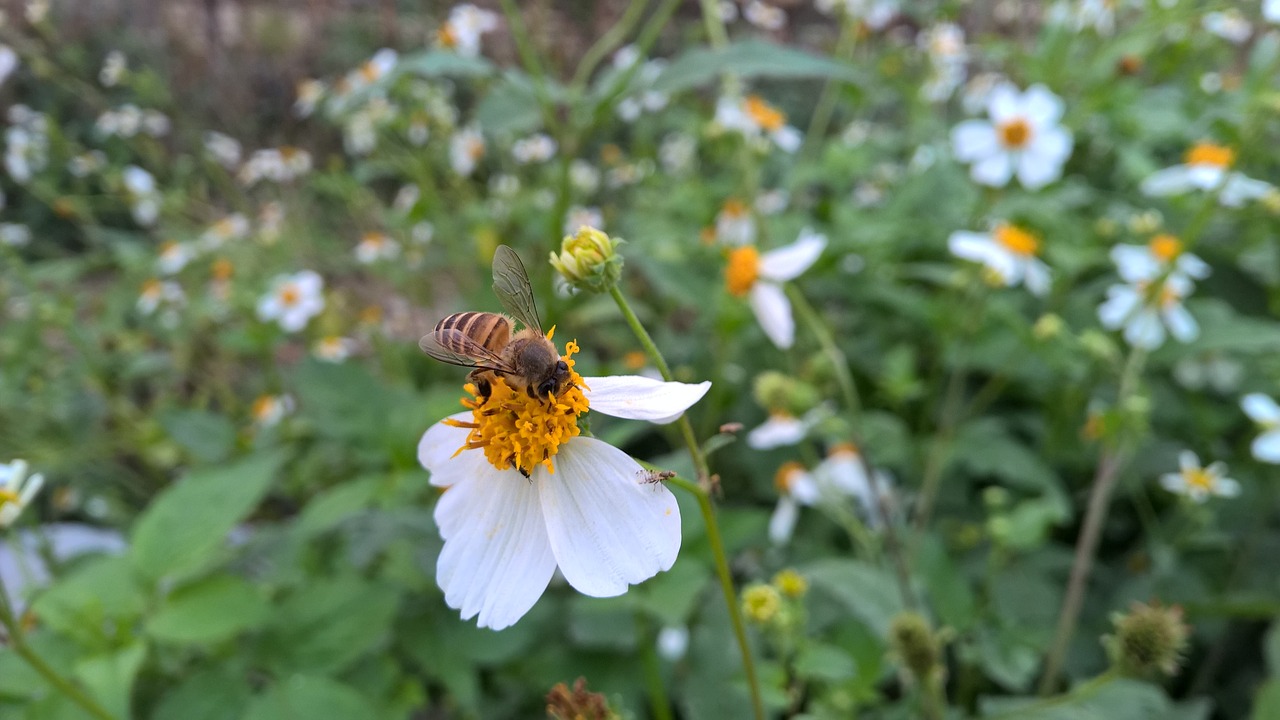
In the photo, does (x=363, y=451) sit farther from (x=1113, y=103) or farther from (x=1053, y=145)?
(x=1113, y=103)

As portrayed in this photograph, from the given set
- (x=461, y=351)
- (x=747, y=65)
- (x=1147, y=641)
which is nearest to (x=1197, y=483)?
(x=1147, y=641)

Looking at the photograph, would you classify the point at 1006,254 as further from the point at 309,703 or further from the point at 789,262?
the point at 309,703

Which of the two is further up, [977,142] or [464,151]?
[977,142]

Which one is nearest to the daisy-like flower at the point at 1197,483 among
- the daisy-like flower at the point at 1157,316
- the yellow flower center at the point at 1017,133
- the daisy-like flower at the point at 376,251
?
the daisy-like flower at the point at 1157,316

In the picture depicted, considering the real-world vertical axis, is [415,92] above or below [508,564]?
above

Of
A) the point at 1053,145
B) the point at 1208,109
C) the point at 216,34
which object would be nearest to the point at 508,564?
the point at 1053,145

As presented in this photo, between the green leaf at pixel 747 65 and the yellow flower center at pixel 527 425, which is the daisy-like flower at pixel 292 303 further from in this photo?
the yellow flower center at pixel 527 425
